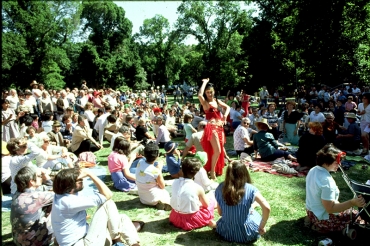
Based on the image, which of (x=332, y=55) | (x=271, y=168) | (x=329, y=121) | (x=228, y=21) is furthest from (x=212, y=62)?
(x=271, y=168)

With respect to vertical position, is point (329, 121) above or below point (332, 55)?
below

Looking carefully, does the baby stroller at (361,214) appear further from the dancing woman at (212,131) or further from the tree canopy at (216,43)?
the tree canopy at (216,43)

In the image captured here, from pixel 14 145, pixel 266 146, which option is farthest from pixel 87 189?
pixel 266 146

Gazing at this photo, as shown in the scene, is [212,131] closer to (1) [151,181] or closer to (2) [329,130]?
(1) [151,181]

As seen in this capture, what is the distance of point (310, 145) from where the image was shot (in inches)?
275

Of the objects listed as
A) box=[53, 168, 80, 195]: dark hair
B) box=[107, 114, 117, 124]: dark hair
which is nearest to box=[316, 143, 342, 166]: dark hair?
box=[53, 168, 80, 195]: dark hair

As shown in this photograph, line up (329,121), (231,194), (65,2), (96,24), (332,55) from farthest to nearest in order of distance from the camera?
(96,24), (65,2), (332,55), (329,121), (231,194)

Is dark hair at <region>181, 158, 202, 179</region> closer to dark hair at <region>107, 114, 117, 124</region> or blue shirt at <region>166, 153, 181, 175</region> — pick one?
blue shirt at <region>166, 153, 181, 175</region>

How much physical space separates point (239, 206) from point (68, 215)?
82.0 inches

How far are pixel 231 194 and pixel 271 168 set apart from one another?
3876 millimetres

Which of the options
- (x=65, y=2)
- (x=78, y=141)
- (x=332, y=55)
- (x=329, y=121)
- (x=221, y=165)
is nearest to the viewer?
(x=221, y=165)

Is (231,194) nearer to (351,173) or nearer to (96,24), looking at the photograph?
(351,173)

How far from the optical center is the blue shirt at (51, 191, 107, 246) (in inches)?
128

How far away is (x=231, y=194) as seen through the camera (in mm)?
3785
